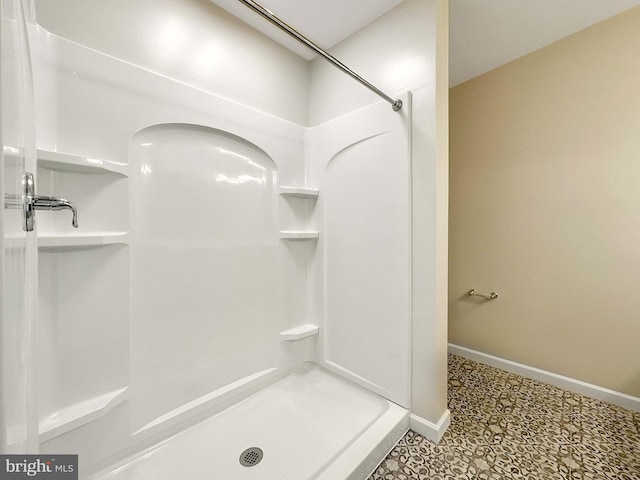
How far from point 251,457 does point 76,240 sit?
4.00 feet

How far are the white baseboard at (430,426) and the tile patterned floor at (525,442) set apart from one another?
3 cm

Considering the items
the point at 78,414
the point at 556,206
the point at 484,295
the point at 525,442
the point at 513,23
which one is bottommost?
the point at 525,442

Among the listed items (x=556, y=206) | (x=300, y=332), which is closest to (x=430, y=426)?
(x=300, y=332)

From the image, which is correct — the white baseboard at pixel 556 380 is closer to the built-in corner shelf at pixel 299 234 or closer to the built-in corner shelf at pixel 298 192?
the built-in corner shelf at pixel 299 234

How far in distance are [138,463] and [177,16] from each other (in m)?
2.15

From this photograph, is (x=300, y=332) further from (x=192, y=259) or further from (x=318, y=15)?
(x=318, y=15)

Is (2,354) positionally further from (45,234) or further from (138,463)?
(138,463)

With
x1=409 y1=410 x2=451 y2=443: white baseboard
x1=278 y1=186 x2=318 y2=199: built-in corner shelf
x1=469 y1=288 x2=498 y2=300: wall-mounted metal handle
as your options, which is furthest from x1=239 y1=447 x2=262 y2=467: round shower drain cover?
x1=469 y1=288 x2=498 y2=300: wall-mounted metal handle

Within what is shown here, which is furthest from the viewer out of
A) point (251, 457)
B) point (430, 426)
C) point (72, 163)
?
point (430, 426)

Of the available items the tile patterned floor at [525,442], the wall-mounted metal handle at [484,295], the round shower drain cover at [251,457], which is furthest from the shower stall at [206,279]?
the wall-mounted metal handle at [484,295]

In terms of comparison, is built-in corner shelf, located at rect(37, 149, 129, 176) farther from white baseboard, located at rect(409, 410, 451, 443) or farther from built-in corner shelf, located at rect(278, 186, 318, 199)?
white baseboard, located at rect(409, 410, 451, 443)

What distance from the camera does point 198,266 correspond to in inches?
52.8

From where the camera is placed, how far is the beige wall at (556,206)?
1517 millimetres

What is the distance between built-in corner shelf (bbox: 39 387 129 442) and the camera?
897 mm
